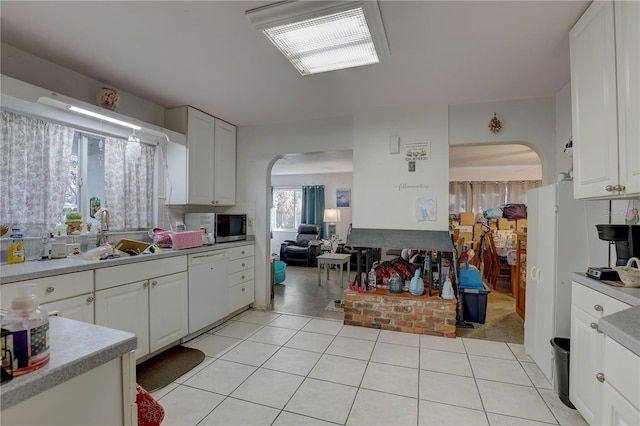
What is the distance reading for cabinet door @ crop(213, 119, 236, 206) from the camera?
11.7 feet

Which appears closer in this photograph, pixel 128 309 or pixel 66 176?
pixel 128 309

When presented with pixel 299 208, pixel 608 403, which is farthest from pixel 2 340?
pixel 299 208

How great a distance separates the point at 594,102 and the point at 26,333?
2.45m

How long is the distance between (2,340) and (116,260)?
1.69m

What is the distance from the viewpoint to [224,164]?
12.1 ft

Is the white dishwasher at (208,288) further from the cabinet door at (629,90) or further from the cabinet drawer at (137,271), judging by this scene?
the cabinet door at (629,90)

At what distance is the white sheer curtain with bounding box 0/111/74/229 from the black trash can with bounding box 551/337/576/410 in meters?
3.69

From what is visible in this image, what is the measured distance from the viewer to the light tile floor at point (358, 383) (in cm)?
178

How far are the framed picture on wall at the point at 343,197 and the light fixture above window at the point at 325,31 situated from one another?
18.1 feet

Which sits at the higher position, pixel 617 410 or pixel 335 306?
pixel 617 410

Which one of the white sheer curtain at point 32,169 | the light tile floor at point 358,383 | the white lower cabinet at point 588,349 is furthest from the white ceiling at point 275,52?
the light tile floor at point 358,383

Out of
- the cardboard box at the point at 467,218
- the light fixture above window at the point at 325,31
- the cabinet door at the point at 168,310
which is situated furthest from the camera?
the cardboard box at the point at 467,218

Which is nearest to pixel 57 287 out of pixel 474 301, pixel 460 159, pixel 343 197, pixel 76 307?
pixel 76 307

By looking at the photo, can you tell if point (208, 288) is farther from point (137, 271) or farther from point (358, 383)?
point (358, 383)
